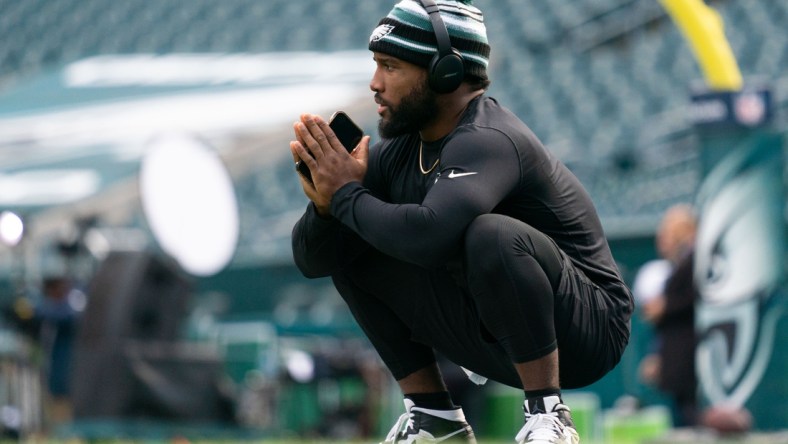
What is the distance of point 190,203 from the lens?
33.3 feet

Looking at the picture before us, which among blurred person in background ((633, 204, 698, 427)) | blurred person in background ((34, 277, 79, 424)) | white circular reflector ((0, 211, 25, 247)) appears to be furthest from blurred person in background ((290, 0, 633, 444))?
blurred person in background ((34, 277, 79, 424))

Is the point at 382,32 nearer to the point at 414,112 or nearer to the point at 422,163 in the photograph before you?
the point at 414,112

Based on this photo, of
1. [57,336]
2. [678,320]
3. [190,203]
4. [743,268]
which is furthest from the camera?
[57,336]

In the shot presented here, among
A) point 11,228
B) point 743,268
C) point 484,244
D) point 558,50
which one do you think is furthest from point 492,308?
point 558,50

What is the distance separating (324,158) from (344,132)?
0.13 m

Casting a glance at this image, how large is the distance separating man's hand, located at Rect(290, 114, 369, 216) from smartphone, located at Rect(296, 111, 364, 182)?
0.04 metres

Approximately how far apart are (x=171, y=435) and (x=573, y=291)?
594 centimetres

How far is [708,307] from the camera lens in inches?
285

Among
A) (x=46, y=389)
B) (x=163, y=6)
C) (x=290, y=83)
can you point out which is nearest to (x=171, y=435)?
(x=46, y=389)

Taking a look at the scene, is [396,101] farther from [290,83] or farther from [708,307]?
[290,83]

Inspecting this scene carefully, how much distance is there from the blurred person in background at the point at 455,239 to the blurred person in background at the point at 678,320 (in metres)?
4.52

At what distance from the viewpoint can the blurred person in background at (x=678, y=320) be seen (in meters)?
7.71

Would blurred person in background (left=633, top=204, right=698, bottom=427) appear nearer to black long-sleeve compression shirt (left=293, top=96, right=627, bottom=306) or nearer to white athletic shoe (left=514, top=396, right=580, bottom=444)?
black long-sleeve compression shirt (left=293, top=96, right=627, bottom=306)

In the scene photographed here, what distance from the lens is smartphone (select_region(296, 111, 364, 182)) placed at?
10.3 ft
